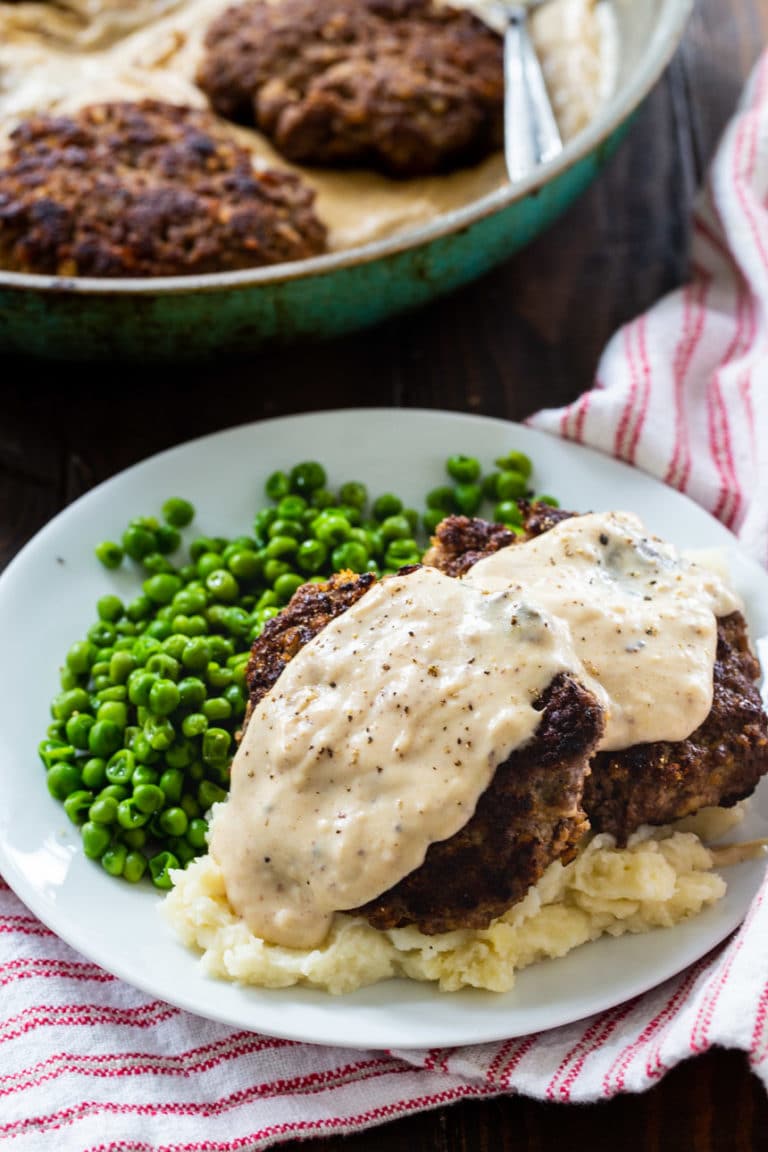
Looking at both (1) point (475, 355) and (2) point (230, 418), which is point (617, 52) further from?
(2) point (230, 418)

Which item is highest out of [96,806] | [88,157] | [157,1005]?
[88,157]

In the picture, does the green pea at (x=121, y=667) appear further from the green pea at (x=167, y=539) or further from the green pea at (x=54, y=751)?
the green pea at (x=167, y=539)

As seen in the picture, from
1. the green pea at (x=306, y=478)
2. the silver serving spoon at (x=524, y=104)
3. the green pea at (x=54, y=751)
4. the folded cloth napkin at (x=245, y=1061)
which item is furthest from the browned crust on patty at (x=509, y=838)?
the silver serving spoon at (x=524, y=104)

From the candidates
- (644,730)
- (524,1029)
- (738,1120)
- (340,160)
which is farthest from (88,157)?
(738,1120)

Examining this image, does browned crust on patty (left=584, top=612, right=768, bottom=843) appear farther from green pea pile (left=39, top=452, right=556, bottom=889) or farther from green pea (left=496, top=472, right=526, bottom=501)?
green pea (left=496, top=472, right=526, bottom=501)

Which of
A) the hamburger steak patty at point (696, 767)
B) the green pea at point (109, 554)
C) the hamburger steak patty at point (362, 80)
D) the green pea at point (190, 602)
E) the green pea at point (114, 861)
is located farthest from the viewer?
the hamburger steak patty at point (362, 80)

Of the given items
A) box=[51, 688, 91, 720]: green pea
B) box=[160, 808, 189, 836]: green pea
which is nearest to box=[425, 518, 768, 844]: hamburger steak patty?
box=[160, 808, 189, 836]: green pea
